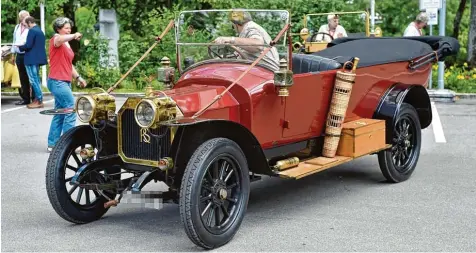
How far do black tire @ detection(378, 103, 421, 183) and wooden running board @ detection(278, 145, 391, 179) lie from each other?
75 cm

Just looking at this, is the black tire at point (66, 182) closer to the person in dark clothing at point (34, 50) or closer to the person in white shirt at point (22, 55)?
the person in dark clothing at point (34, 50)

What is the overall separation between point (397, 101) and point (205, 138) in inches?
106

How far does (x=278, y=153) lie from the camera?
6.57 metres

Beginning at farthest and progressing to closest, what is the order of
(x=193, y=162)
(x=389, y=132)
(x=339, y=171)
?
(x=339, y=171) < (x=389, y=132) < (x=193, y=162)

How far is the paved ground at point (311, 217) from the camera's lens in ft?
18.5

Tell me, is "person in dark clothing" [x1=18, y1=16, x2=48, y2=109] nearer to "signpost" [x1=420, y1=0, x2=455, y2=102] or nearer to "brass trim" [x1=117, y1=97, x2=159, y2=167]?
"signpost" [x1=420, y1=0, x2=455, y2=102]

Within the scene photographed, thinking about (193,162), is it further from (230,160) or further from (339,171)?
Answer: (339,171)

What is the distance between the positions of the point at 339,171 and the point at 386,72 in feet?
4.20

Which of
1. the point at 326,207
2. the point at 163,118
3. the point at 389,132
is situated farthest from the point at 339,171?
the point at 163,118

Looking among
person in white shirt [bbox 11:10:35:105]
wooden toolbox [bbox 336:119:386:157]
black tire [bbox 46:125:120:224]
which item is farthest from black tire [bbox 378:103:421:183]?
person in white shirt [bbox 11:10:35:105]

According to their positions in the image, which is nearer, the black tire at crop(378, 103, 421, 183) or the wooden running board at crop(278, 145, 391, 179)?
the wooden running board at crop(278, 145, 391, 179)

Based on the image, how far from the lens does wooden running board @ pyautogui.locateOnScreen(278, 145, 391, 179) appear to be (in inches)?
246

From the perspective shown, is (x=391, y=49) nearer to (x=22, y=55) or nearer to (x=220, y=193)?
(x=220, y=193)

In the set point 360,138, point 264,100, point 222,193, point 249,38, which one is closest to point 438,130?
point 360,138
